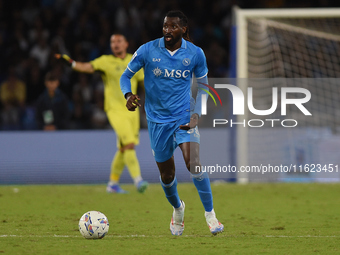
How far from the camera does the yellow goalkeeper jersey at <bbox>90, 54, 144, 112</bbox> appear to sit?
32.2 ft

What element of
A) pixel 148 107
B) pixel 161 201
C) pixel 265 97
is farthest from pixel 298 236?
pixel 265 97

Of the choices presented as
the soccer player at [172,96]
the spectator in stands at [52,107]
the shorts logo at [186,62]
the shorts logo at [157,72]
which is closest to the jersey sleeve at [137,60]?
the soccer player at [172,96]

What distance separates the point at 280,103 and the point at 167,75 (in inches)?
221

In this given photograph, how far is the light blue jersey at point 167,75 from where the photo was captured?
5785 millimetres

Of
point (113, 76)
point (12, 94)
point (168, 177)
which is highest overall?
point (113, 76)

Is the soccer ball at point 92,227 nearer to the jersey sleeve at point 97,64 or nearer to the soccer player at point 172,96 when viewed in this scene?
the soccer player at point 172,96

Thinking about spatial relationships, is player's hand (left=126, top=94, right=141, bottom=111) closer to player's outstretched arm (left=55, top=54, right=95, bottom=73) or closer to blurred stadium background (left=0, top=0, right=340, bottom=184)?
player's outstretched arm (left=55, top=54, right=95, bottom=73)

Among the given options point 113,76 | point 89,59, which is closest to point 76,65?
point 113,76

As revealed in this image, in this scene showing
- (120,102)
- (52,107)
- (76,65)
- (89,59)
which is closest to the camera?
(76,65)

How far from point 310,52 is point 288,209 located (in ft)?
19.0

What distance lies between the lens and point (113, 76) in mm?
9906

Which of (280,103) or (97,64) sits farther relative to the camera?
(280,103)

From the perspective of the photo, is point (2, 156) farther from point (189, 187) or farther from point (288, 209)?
point (288, 209)

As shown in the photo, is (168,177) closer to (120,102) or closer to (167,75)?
(167,75)
